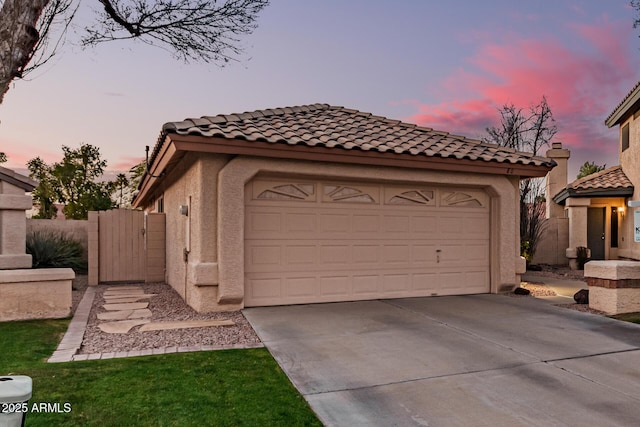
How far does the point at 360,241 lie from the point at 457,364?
4245 millimetres

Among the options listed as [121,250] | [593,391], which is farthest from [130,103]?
[593,391]

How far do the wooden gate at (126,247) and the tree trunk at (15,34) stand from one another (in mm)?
7361

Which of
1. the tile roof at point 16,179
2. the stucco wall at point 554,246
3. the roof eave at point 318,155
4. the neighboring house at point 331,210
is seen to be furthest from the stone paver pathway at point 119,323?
the stucco wall at point 554,246

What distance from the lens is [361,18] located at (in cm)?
1184

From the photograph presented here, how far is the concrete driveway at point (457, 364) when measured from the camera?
3664 millimetres

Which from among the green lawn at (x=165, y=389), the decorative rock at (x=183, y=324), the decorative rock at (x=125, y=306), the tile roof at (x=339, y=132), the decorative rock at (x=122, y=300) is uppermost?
the tile roof at (x=339, y=132)

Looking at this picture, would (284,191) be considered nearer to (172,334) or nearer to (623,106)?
(172,334)

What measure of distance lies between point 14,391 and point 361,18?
11.7 m

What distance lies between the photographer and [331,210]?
8.68 m

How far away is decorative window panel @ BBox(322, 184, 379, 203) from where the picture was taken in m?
8.69

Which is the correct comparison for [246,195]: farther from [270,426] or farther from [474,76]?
[474,76]

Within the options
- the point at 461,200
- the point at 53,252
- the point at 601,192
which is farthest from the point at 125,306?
the point at 601,192

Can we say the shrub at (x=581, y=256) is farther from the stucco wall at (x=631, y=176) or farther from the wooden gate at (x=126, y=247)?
the wooden gate at (x=126, y=247)

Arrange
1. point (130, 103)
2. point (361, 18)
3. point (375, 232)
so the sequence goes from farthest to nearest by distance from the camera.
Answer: point (130, 103) → point (361, 18) → point (375, 232)
